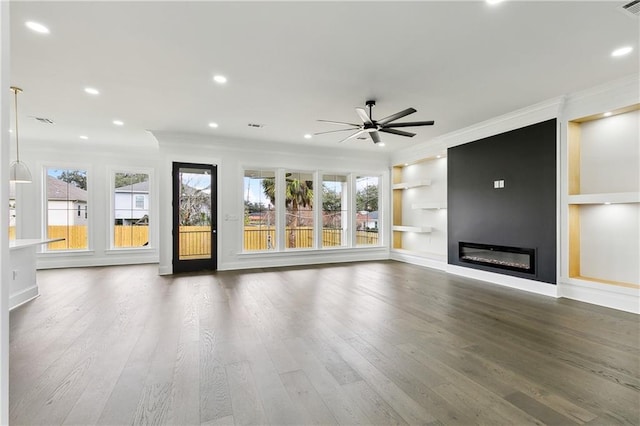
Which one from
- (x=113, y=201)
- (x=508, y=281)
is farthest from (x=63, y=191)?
(x=508, y=281)

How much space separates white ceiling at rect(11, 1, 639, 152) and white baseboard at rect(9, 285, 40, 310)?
2775 mm

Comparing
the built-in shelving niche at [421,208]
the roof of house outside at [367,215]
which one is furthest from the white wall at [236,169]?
the built-in shelving niche at [421,208]

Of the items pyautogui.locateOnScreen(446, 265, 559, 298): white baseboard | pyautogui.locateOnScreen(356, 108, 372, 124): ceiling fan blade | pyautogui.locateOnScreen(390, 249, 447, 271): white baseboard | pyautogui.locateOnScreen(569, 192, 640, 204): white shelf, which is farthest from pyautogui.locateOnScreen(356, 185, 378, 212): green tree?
pyautogui.locateOnScreen(569, 192, 640, 204): white shelf

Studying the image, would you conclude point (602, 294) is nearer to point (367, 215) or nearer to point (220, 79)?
point (367, 215)

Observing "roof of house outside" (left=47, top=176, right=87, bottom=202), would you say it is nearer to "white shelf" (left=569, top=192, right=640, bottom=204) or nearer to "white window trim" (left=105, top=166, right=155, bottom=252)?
"white window trim" (left=105, top=166, right=155, bottom=252)

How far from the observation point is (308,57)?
130 inches

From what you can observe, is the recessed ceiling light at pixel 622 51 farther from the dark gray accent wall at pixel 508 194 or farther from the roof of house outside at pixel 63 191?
the roof of house outside at pixel 63 191

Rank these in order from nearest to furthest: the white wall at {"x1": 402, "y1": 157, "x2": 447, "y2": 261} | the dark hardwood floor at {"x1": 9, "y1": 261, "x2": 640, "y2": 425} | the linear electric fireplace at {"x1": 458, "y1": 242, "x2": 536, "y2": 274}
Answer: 1. the dark hardwood floor at {"x1": 9, "y1": 261, "x2": 640, "y2": 425}
2. the linear electric fireplace at {"x1": 458, "y1": 242, "x2": 536, "y2": 274}
3. the white wall at {"x1": 402, "y1": 157, "x2": 447, "y2": 261}

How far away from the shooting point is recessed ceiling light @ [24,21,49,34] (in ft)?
8.81

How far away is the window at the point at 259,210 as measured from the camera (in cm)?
711

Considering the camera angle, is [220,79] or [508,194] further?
[508,194]

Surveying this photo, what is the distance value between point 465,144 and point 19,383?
695 cm

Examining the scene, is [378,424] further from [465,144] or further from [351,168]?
[351,168]

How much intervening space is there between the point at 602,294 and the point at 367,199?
5195 millimetres
